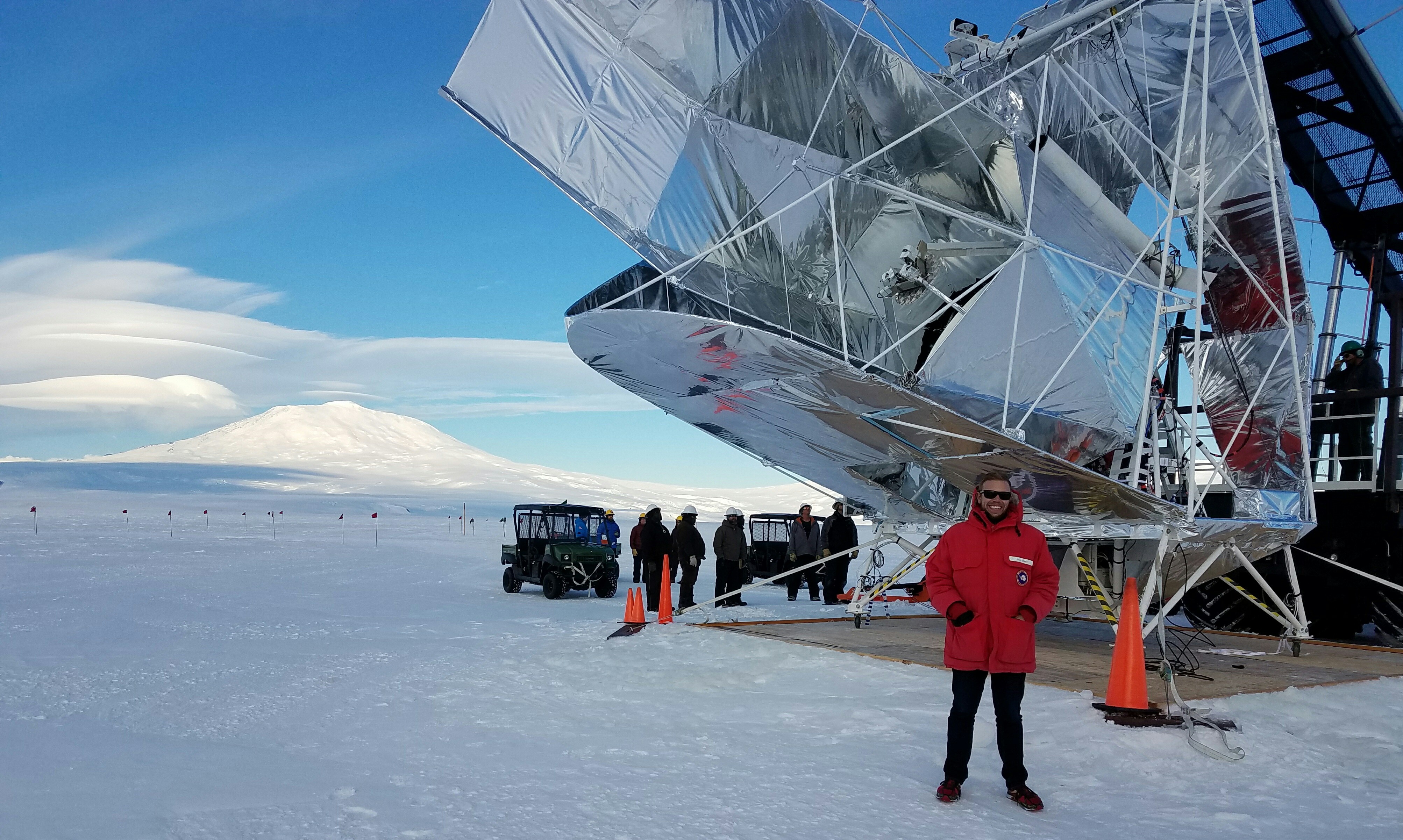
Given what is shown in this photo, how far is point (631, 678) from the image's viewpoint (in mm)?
8133

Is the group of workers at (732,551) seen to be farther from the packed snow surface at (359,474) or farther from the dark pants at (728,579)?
the packed snow surface at (359,474)

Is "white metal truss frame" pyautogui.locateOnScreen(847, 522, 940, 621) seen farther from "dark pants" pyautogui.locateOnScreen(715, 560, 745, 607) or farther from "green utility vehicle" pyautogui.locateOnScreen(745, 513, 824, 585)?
"green utility vehicle" pyautogui.locateOnScreen(745, 513, 824, 585)

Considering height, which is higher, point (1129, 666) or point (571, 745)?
point (1129, 666)

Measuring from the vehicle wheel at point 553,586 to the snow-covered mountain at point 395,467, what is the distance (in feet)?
249

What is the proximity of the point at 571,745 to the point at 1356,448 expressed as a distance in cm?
1174

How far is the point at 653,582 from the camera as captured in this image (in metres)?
15.3

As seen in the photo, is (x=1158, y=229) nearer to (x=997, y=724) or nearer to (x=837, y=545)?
(x=997, y=724)

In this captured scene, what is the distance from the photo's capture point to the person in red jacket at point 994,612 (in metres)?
4.66

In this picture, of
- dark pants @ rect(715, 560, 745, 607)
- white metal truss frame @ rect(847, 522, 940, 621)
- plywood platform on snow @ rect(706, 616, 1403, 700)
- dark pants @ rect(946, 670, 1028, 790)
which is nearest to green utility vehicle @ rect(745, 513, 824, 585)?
dark pants @ rect(715, 560, 745, 607)

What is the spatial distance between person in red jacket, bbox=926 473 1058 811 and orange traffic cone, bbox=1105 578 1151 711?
77.7 inches

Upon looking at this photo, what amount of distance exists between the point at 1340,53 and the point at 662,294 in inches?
390

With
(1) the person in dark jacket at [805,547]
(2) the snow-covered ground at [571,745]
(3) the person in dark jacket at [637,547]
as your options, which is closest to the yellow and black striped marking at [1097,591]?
(2) the snow-covered ground at [571,745]

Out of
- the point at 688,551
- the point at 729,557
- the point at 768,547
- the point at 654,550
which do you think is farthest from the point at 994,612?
the point at 768,547

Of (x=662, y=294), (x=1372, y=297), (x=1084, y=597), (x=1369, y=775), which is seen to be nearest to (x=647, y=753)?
(x=1369, y=775)
